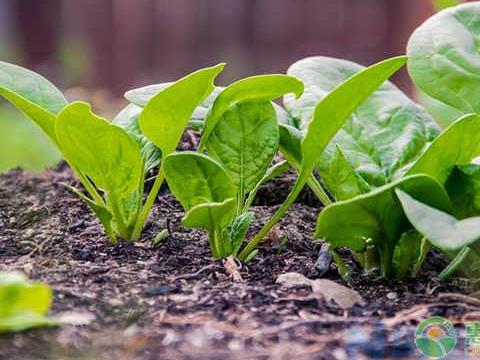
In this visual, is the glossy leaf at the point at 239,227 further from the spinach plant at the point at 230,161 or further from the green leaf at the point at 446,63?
the green leaf at the point at 446,63

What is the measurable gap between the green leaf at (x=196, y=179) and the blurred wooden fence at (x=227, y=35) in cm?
460

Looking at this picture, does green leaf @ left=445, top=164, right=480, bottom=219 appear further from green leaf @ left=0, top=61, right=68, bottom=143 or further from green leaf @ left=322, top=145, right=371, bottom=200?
green leaf @ left=0, top=61, right=68, bottom=143

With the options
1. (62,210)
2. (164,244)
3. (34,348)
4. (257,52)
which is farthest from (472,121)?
(257,52)

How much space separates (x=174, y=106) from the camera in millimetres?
1237

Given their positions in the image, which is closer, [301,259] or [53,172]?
[301,259]

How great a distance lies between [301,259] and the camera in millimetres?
1403

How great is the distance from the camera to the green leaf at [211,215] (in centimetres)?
116

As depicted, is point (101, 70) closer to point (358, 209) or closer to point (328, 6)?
Answer: point (328, 6)

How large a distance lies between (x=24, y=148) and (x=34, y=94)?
250cm

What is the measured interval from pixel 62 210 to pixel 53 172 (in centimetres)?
41

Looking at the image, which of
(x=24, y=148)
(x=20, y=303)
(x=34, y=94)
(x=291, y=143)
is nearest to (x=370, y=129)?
(x=291, y=143)

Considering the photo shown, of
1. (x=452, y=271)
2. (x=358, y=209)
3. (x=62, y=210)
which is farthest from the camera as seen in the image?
(x=62, y=210)

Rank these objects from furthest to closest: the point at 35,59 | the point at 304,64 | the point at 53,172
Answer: the point at 35,59 → the point at 53,172 → the point at 304,64

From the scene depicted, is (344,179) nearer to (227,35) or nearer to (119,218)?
(119,218)
